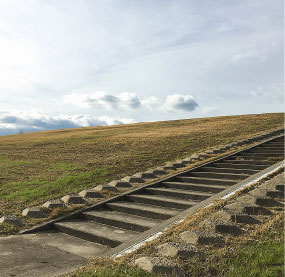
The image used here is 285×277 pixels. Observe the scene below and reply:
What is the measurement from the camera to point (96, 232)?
6.70m

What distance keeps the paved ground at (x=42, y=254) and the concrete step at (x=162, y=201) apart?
2421 mm

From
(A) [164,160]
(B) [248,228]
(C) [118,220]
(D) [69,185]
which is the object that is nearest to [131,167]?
(A) [164,160]

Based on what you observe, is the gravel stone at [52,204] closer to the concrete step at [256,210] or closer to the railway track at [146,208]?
the railway track at [146,208]

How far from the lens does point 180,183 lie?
960 centimetres

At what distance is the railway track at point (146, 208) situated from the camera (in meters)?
6.45

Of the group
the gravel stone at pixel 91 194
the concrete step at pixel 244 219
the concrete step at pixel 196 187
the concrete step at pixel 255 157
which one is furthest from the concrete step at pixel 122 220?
the concrete step at pixel 255 157

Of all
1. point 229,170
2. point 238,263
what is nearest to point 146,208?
point 238,263

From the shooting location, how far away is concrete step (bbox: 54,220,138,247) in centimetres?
622

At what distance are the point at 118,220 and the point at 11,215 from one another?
2869mm

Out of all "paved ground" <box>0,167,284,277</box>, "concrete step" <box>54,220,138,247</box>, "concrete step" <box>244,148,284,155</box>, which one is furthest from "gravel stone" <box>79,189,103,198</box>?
"concrete step" <box>244,148,284,155</box>

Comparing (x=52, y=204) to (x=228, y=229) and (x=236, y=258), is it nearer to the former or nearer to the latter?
(x=228, y=229)

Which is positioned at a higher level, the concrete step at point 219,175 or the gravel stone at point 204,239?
the concrete step at point 219,175

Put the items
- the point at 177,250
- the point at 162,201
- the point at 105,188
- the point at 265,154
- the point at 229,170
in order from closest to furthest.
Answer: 1. the point at 177,250
2. the point at 162,201
3. the point at 105,188
4. the point at 229,170
5. the point at 265,154

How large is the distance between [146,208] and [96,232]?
5.33 feet
